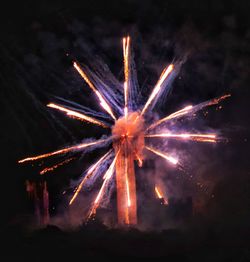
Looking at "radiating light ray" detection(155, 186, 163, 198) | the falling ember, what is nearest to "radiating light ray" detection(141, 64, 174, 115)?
the falling ember

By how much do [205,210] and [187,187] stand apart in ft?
7.23

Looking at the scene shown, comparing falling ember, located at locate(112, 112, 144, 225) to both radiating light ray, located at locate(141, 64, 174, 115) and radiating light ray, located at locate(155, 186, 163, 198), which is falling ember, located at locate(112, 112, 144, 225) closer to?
radiating light ray, located at locate(141, 64, 174, 115)

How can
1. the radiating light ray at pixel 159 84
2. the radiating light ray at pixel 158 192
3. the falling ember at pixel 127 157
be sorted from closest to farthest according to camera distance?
1. the radiating light ray at pixel 159 84
2. the falling ember at pixel 127 157
3. the radiating light ray at pixel 158 192

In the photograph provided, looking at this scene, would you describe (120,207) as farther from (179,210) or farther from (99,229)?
(179,210)

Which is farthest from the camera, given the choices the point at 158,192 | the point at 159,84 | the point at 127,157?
the point at 158,192

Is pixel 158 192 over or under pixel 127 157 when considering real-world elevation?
over

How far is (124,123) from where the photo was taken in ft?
78.4

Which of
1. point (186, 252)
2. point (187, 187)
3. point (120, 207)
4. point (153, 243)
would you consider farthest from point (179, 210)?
point (186, 252)

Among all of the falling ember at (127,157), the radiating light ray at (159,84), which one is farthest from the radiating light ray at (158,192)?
the radiating light ray at (159,84)

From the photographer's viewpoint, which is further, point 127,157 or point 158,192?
point 158,192

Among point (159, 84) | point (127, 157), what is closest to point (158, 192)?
point (127, 157)

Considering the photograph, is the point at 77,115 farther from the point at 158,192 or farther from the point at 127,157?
the point at 158,192

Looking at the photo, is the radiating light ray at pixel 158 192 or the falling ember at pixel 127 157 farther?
the radiating light ray at pixel 158 192

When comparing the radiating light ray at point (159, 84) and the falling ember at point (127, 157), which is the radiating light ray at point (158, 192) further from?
the radiating light ray at point (159, 84)
